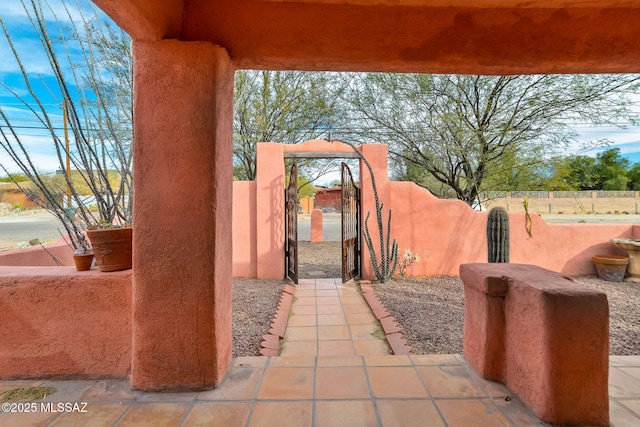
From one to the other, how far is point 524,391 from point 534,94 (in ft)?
24.8

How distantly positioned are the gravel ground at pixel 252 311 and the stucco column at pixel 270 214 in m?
0.33

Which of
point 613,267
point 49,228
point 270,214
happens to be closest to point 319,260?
point 270,214

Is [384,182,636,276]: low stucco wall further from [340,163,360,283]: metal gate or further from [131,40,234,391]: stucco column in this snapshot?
[131,40,234,391]: stucco column

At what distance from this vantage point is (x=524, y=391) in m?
1.81

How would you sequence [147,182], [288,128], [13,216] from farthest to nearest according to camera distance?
[13,216] < [288,128] < [147,182]

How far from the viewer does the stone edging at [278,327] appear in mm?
3406

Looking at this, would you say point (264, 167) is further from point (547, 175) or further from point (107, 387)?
point (547, 175)

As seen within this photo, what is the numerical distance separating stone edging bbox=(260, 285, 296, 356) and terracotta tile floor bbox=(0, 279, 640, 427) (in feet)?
3.67

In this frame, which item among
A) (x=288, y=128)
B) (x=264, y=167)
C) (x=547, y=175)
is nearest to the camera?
(x=264, y=167)

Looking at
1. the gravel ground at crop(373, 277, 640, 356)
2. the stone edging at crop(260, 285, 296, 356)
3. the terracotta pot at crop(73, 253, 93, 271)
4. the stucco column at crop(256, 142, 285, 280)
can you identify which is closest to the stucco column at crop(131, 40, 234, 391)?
the terracotta pot at crop(73, 253, 93, 271)

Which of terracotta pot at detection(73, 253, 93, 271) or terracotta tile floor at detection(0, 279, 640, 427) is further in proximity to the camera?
terracotta pot at detection(73, 253, 93, 271)

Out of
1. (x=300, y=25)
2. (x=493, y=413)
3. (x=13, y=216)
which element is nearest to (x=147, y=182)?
(x=300, y=25)

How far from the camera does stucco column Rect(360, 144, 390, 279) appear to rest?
20.2ft

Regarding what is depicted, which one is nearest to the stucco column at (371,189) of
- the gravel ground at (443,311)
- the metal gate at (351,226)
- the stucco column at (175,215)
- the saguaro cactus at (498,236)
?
the metal gate at (351,226)
